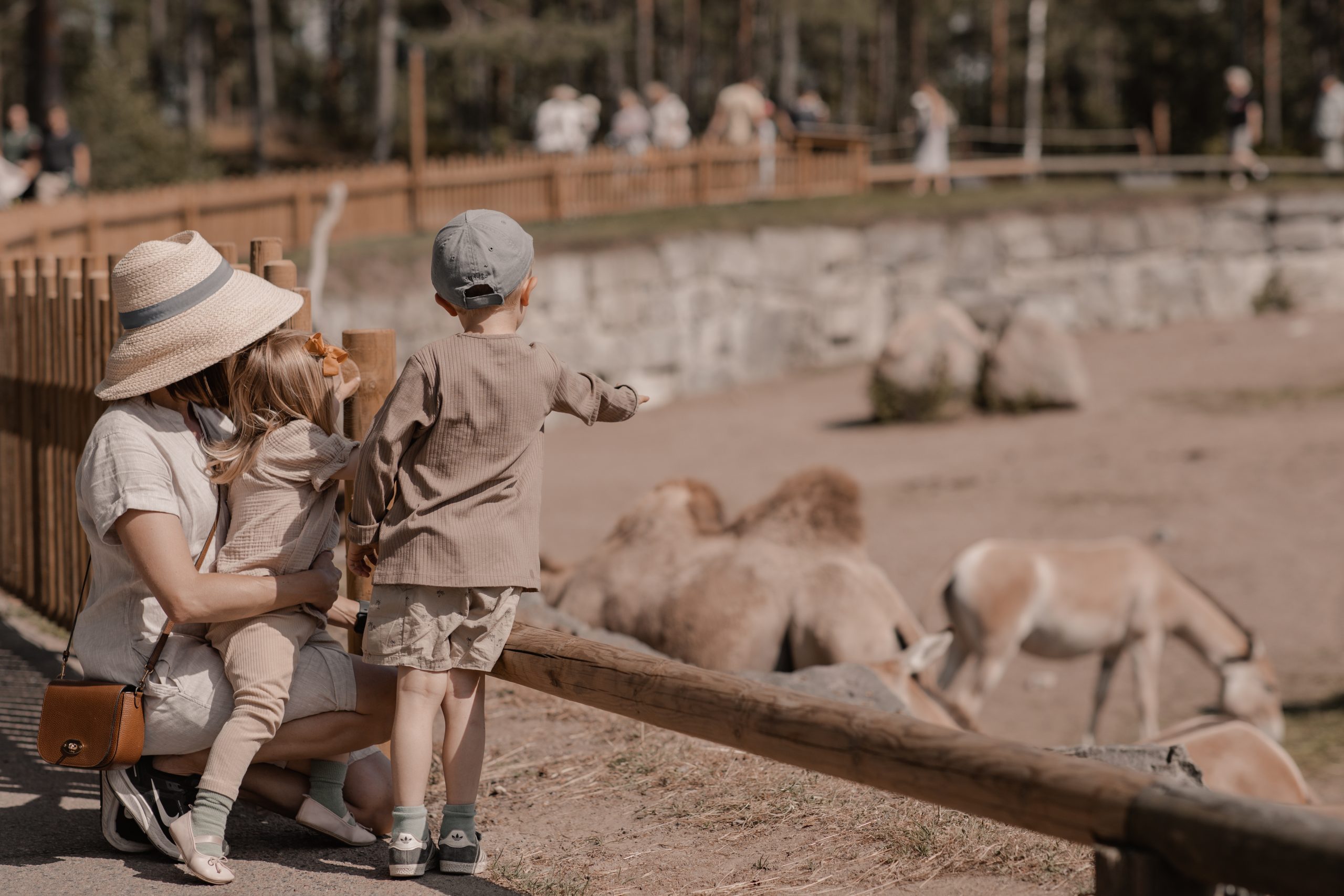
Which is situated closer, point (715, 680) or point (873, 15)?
point (715, 680)

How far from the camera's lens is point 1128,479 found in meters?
12.5

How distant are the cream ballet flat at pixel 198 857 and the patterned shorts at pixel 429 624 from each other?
1.59 feet

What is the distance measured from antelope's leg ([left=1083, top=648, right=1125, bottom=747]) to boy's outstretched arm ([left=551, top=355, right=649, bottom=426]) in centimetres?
532

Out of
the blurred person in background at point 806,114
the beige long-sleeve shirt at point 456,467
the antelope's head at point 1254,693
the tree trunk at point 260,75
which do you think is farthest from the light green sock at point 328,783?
the tree trunk at point 260,75

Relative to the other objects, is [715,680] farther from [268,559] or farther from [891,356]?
[891,356]

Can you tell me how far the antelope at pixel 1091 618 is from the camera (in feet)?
26.3

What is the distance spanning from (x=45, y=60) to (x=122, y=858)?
738 inches

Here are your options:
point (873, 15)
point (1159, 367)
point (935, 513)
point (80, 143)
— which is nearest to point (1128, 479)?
point (935, 513)

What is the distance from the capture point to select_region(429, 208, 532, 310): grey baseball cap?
2908mm

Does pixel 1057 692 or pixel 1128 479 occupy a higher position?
pixel 1128 479

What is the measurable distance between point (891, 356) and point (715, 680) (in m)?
12.5

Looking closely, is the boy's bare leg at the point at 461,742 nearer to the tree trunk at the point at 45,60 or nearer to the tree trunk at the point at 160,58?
the tree trunk at the point at 45,60

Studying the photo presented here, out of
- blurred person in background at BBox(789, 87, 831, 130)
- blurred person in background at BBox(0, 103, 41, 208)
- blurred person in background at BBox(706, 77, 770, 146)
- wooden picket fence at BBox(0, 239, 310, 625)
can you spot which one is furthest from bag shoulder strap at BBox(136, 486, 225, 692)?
blurred person in background at BBox(789, 87, 831, 130)

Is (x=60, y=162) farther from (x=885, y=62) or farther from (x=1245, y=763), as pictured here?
(x=885, y=62)
